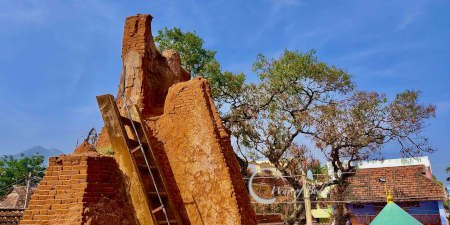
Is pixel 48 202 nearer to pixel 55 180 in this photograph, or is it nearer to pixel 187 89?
pixel 55 180

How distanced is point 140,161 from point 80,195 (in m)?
1.13

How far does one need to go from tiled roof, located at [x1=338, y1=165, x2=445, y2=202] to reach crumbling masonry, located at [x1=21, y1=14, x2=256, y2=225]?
63.5 ft

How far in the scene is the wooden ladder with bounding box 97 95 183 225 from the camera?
5500 mm

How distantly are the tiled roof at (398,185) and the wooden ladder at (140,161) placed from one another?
64.6 feet

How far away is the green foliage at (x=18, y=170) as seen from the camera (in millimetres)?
36281

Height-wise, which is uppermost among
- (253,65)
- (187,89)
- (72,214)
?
(253,65)

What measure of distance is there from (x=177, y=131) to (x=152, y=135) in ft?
1.73

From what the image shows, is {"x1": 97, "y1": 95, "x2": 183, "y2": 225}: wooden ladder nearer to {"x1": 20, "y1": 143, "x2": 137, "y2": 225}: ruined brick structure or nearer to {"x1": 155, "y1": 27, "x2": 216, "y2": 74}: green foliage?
{"x1": 20, "y1": 143, "x2": 137, "y2": 225}: ruined brick structure

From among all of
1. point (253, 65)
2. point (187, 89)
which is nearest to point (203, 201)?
point (187, 89)

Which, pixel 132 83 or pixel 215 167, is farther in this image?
pixel 132 83

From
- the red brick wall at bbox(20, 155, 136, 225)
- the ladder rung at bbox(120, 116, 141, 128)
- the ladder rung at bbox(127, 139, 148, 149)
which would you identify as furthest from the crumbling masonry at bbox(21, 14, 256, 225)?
the ladder rung at bbox(127, 139, 148, 149)

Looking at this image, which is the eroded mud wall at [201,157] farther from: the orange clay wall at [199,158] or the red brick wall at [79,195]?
the red brick wall at [79,195]

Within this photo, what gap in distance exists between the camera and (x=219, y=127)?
6.10m

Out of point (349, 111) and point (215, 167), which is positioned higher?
point (349, 111)
